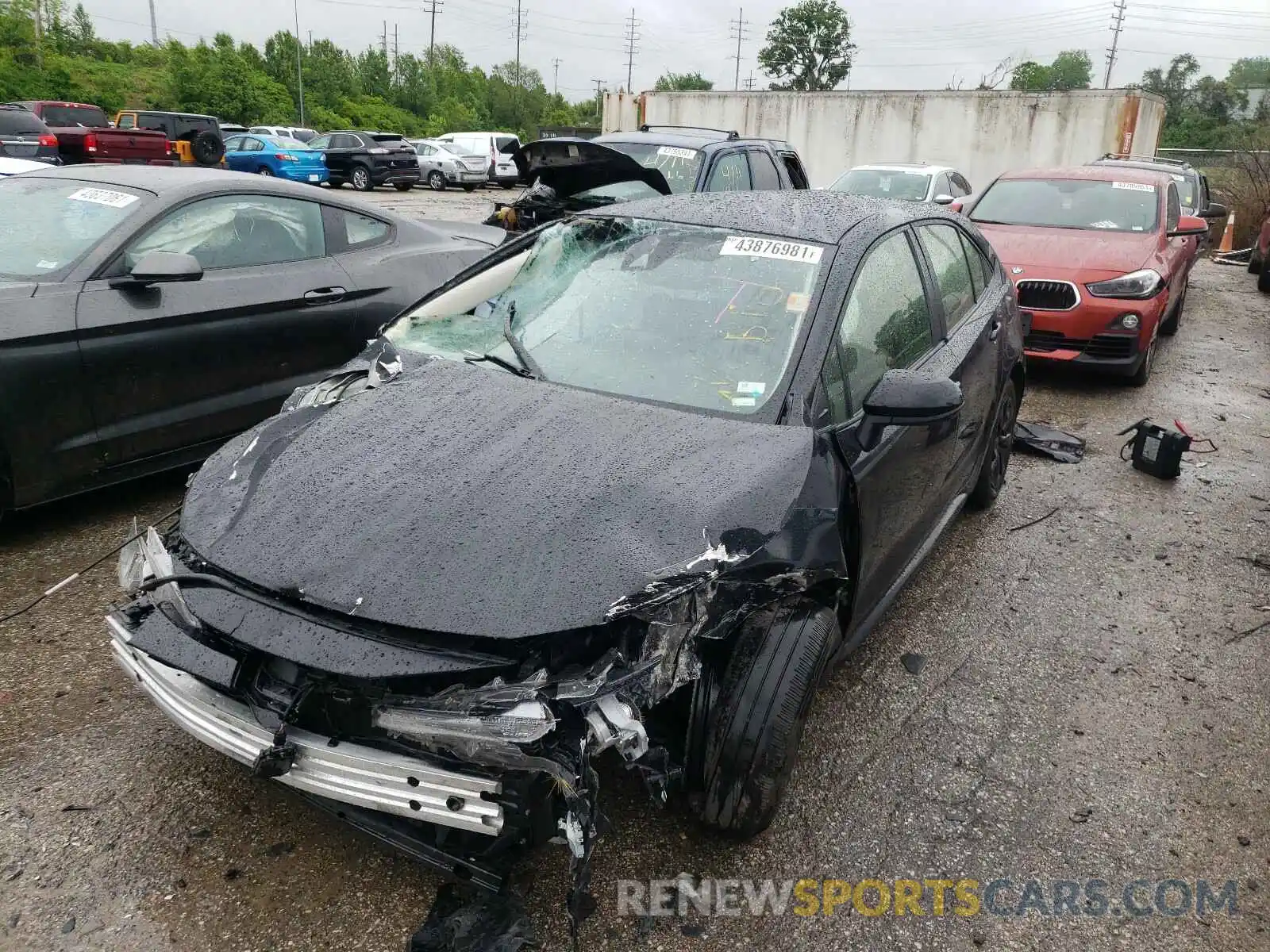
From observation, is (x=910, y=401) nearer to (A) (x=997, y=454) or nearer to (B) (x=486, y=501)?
(B) (x=486, y=501)

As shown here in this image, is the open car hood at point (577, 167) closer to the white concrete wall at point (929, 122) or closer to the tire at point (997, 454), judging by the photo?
the tire at point (997, 454)

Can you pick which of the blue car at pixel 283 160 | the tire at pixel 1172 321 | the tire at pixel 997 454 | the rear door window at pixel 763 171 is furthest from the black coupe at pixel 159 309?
the blue car at pixel 283 160

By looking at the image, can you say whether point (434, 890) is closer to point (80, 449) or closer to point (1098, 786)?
point (1098, 786)

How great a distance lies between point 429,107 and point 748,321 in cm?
6605

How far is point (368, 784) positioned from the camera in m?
1.91

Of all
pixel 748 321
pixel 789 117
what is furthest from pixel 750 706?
pixel 789 117

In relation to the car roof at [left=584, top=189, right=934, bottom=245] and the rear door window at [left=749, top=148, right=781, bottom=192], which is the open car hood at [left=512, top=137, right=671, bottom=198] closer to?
the rear door window at [left=749, top=148, right=781, bottom=192]

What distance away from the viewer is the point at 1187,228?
7.67m

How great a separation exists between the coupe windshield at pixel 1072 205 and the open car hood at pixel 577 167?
3.52m

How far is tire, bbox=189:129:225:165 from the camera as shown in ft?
80.8

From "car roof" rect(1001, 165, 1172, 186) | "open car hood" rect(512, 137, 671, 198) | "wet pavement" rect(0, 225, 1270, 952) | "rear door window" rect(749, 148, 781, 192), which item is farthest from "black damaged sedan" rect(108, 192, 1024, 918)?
"car roof" rect(1001, 165, 1172, 186)

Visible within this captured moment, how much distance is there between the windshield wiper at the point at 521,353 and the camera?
2.92 metres

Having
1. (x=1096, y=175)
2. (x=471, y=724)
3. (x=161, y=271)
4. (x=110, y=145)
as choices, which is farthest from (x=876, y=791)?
(x=110, y=145)

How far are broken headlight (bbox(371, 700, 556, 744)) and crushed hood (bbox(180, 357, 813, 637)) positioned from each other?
0.53ft
